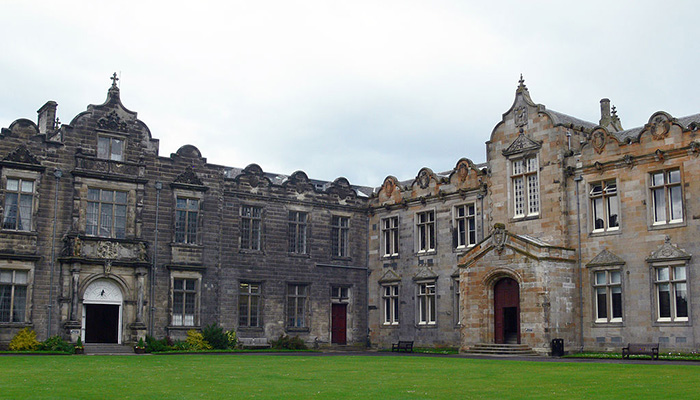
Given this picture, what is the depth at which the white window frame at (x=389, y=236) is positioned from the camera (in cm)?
3894

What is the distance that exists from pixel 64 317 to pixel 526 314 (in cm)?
1803

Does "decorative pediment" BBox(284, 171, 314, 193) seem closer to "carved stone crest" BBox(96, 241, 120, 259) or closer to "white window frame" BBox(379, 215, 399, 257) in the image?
"white window frame" BBox(379, 215, 399, 257)

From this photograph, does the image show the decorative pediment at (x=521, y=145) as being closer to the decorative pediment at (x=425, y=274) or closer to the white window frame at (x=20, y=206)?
the decorative pediment at (x=425, y=274)

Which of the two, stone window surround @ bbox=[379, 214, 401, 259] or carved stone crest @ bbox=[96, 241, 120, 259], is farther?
stone window surround @ bbox=[379, 214, 401, 259]

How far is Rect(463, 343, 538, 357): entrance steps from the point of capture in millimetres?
28944

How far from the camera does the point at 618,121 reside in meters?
37.4

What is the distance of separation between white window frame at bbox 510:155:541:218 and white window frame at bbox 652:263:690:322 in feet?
18.4

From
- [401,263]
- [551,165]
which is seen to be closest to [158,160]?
[401,263]

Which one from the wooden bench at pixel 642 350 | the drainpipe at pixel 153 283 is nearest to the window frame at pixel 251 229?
the drainpipe at pixel 153 283

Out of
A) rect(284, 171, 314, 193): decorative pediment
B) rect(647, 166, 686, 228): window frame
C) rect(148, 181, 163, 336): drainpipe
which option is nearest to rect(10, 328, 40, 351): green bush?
rect(148, 181, 163, 336): drainpipe

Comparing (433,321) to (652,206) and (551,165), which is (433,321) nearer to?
(551,165)

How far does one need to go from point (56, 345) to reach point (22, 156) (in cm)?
761

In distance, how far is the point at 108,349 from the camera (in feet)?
103

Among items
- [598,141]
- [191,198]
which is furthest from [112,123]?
[598,141]
